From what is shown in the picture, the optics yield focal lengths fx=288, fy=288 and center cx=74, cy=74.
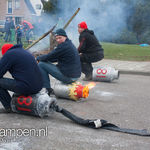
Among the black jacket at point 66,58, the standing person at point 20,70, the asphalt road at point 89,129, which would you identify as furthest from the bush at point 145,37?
the standing person at point 20,70

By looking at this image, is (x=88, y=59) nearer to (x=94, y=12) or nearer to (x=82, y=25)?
(x=82, y=25)

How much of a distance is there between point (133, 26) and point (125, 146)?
1691cm

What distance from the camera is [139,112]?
5266mm

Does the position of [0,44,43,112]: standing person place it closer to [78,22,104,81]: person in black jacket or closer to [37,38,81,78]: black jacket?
[37,38,81,78]: black jacket

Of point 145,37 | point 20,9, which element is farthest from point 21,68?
point 20,9

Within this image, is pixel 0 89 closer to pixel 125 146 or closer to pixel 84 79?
pixel 125 146

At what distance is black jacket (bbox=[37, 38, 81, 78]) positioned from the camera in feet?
19.6

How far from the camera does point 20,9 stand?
40719mm

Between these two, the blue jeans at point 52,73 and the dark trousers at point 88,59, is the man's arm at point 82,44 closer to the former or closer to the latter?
the dark trousers at point 88,59

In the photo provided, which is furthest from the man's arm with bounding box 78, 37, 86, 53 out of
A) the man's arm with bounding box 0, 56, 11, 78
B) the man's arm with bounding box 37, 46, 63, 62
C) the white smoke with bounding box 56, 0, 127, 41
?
the white smoke with bounding box 56, 0, 127, 41

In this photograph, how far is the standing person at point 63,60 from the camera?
19.6ft

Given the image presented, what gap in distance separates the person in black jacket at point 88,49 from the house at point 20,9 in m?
31.4

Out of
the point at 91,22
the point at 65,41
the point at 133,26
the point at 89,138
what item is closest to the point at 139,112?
the point at 89,138

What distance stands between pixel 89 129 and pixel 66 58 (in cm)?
217
